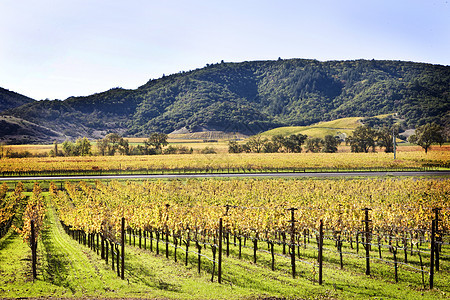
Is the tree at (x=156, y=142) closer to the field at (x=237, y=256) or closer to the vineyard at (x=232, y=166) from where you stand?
the vineyard at (x=232, y=166)

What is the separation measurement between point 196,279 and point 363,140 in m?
85.5

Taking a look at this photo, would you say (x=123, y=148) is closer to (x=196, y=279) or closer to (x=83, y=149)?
(x=83, y=149)

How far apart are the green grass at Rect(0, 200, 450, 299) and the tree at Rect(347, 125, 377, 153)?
7701 centimetres

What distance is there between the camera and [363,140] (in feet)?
305

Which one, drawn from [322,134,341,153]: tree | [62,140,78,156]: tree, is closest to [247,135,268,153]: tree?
[322,134,341,153]: tree

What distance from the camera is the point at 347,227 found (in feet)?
63.0

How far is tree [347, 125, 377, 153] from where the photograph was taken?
303 ft

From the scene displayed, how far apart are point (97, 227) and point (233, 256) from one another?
24.0ft

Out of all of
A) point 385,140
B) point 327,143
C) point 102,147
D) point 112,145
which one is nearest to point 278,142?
point 327,143

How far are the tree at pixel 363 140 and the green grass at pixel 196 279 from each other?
77.0 metres

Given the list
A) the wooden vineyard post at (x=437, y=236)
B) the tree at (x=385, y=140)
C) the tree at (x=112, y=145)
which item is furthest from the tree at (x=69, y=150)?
the wooden vineyard post at (x=437, y=236)

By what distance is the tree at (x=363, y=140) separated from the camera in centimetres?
9225

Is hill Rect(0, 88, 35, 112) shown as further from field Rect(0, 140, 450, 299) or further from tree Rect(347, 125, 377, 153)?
field Rect(0, 140, 450, 299)

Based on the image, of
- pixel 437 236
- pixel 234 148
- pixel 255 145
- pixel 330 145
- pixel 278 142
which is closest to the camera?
pixel 437 236
